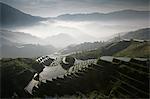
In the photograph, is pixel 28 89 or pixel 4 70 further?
pixel 4 70

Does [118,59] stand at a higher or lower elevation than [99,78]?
higher

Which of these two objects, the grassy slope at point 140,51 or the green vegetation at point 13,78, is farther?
the green vegetation at point 13,78

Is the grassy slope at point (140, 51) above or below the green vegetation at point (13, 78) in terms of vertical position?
above

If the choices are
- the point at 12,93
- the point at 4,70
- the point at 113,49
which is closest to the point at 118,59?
the point at 12,93

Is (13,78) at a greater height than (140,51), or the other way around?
(140,51)

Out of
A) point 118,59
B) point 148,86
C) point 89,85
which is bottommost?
point 89,85

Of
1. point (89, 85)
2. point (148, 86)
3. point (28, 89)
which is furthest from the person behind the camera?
point (28, 89)

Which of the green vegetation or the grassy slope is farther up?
the grassy slope

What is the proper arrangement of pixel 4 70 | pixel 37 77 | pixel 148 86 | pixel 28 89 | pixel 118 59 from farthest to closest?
pixel 37 77
pixel 4 70
pixel 28 89
pixel 118 59
pixel 148 86

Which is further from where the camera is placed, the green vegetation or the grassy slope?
the green vegetation

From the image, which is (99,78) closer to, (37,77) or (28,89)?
(28,89)

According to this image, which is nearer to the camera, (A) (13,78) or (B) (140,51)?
(B) (140,51)
